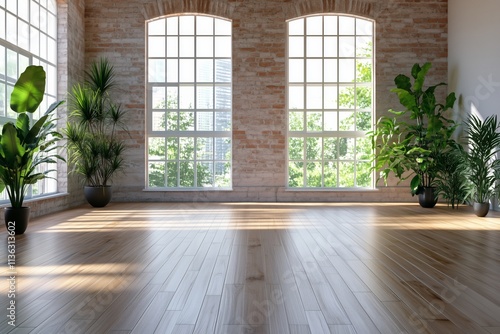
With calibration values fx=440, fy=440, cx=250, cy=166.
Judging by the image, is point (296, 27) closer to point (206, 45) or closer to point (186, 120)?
point (206, 45)

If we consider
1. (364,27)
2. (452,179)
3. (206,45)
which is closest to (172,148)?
(206,45)

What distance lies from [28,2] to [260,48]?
13.3 feet

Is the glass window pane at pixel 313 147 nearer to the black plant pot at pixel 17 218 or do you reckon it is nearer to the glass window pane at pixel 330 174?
the glass window pane at pixel 330 174

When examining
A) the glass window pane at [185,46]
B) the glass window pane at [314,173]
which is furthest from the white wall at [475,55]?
the glass window pane at [185,46]

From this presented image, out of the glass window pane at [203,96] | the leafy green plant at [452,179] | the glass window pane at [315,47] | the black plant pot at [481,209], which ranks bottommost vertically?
the black plant pot at [481,209]

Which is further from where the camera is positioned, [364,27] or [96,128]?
[364,27]

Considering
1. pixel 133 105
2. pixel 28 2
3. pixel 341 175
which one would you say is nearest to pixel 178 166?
pixel 133 105

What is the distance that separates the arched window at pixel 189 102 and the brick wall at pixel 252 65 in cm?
24

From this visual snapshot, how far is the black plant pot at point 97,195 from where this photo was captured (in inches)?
300

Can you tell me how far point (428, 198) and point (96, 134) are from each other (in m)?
6.02

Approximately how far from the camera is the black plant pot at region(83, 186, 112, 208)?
7613 millimetres

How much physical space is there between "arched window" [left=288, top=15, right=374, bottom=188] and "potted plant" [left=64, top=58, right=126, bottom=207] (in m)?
3.38

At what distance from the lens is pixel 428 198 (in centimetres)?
772

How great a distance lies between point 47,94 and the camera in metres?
7.34
